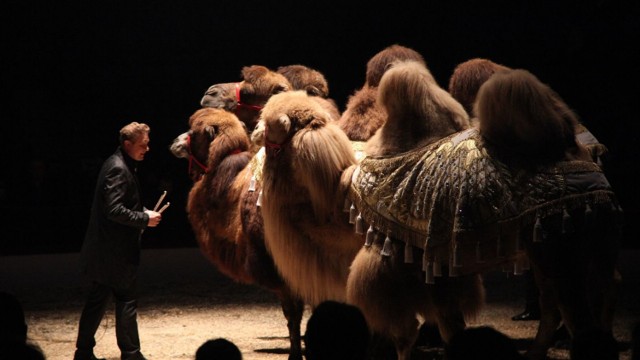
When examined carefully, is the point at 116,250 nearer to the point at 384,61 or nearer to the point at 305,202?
the point at 305,202

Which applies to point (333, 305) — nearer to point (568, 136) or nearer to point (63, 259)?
point (568, 136)

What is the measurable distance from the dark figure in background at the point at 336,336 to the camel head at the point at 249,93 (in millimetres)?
3856

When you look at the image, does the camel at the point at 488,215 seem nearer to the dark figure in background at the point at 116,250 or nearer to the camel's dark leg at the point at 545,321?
the camel's dark leg at the point at 545,321

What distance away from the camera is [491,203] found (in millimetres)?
3809

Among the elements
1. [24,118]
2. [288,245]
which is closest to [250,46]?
[24,118]

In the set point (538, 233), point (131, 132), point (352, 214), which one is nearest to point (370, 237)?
point (352, 214)

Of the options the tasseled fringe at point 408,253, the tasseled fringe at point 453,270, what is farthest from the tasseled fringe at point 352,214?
the tasseled fringe at point 453,270

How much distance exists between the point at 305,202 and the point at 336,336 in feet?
7.79

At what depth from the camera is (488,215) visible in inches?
150

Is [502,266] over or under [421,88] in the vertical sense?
under

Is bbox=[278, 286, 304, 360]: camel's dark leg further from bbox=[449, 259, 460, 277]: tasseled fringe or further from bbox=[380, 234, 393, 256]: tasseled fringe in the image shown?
bbox=[449, 259, 460, 277]: tasseled fringe

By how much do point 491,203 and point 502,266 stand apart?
610mm

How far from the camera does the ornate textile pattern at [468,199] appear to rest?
3.74m

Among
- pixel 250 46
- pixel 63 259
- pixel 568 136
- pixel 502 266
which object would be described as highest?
pixel 250 46
